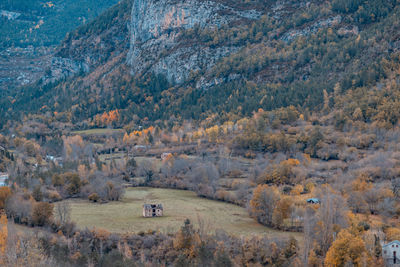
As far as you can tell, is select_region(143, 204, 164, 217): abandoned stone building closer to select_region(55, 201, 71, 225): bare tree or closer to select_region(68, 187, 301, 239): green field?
select_region(68, 187, 301, 239): green field

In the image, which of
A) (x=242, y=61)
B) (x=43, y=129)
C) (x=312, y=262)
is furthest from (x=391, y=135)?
(x=43, y=129)

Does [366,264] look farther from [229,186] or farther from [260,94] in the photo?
[260,94]

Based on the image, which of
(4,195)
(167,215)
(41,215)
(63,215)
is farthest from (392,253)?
(4,195)

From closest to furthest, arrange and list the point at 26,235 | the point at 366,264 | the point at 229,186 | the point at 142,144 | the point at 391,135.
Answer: the point at 366,264 → the point at 26,235 → the point at 229,186 → the point at 391,135 → the point at 142,144

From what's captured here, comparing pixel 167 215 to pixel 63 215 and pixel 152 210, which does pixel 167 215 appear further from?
pixel 63 215

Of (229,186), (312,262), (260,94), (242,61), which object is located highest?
(242,61)

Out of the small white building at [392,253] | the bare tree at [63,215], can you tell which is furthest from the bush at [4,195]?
the small white building at [392,253]

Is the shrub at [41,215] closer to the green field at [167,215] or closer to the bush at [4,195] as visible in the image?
the green field at [167,215]
